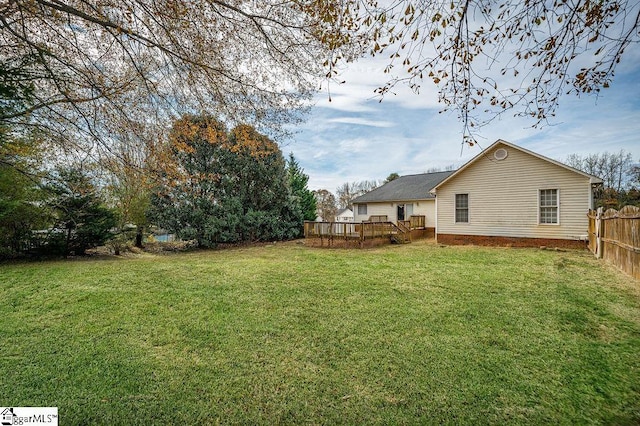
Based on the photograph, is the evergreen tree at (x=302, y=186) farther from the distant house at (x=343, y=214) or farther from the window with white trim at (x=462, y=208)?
the distant house at (x=343, y=214)

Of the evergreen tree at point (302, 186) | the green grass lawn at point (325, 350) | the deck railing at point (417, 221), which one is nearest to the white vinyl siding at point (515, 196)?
the deck railing at point (417, 221)

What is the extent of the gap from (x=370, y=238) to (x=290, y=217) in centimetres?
602

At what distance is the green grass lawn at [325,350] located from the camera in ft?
8.16

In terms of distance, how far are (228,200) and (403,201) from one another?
11295mm

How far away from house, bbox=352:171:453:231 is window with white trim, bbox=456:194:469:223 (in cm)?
422

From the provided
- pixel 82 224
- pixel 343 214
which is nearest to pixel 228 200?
pixel 82 224

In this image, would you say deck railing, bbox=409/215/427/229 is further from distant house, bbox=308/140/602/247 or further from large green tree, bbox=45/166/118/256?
large green tree, bbox=45/166/118/256

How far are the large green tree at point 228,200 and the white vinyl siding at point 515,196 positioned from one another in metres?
9.05

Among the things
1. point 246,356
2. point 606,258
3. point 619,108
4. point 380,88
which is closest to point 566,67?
point 380,88

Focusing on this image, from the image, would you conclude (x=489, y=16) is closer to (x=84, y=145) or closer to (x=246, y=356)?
(x=246, y=356)

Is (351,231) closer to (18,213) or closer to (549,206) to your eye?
(549,206)

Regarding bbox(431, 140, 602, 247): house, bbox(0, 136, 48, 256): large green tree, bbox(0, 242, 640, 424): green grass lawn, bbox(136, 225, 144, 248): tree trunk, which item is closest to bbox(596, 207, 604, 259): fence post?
bbox(431, 140, 602, 247): house

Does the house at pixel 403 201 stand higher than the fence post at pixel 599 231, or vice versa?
the house at pixel 403 201

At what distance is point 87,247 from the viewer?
434 inches
